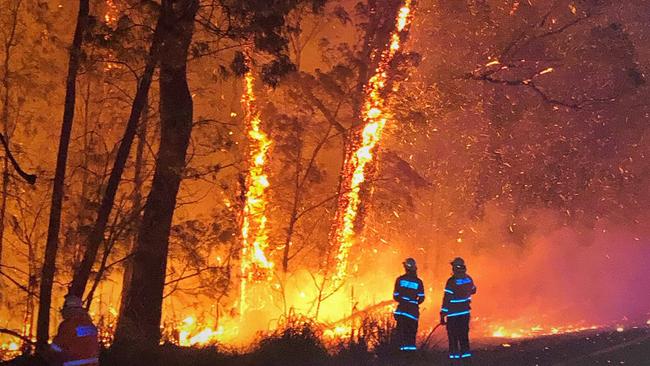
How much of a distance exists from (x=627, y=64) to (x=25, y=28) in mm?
17408

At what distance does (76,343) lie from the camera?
21.5 ft

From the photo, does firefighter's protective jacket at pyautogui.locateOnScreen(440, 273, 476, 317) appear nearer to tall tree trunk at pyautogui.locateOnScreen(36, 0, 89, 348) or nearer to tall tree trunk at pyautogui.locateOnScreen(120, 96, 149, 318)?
tall tree trunk at pyautogui.locateOnScreen(120, 96, 149, 318)

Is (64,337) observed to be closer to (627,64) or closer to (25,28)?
(25,28)

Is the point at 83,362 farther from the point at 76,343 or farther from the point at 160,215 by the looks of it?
the point at 160,215

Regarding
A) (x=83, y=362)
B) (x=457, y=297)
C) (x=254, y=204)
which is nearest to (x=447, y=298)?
(x=457, y=297)

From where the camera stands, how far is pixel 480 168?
34.8 meters

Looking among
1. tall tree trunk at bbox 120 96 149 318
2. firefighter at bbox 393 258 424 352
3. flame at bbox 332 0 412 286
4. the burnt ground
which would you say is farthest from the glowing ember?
the burnt ground

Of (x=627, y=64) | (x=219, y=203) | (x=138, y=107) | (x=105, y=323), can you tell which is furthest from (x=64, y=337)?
(x=627, y=64)

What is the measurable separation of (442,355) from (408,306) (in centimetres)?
133

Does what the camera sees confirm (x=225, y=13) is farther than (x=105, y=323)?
No

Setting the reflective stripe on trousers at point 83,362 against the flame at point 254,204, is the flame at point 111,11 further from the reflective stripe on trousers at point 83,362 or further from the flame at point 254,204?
the reflective stripe on trousers at point 83,362

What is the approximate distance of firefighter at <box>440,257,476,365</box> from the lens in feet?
34.3

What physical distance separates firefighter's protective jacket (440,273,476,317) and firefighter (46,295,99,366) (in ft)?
18.8

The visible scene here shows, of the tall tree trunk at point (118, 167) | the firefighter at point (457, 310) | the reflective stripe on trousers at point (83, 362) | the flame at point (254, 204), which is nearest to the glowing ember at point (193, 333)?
the flame at point (254, 204)
